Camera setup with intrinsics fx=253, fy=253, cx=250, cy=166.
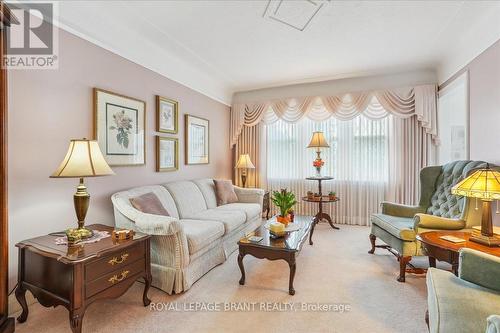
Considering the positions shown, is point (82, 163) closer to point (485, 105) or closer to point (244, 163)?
point (244, 163)

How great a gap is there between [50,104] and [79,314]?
1.74 metres

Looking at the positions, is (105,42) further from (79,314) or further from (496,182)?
(496,182)

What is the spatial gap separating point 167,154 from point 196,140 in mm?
780

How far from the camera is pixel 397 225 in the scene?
270 centimetres

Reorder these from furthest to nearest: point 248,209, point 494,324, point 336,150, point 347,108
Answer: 1. point 336,150
2. point 347,108
3. point 248,209
4. point 494,324

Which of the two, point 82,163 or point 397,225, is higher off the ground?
point 82,163

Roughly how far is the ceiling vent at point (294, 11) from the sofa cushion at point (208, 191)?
2.49 meters

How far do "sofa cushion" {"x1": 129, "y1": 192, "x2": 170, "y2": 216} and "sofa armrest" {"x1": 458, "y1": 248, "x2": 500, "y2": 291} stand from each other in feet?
8.32

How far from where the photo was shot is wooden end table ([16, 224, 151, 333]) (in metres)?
1.60

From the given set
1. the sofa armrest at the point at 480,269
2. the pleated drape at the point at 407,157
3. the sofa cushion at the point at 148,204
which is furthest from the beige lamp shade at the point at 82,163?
the pleated drape at the point at 407,157

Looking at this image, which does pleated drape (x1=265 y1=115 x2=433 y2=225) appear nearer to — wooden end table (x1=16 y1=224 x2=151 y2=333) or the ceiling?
the ceiling

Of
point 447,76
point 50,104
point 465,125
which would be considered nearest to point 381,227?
point 465,125

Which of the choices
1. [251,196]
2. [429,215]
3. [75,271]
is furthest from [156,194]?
[429,215]

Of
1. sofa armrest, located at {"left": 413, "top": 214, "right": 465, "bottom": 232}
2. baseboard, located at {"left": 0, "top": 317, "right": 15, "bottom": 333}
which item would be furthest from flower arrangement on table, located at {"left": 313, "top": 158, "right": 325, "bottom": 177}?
baseboard, located at {"left": 0, "top": 317, "right": 15, "bottom": 333}
